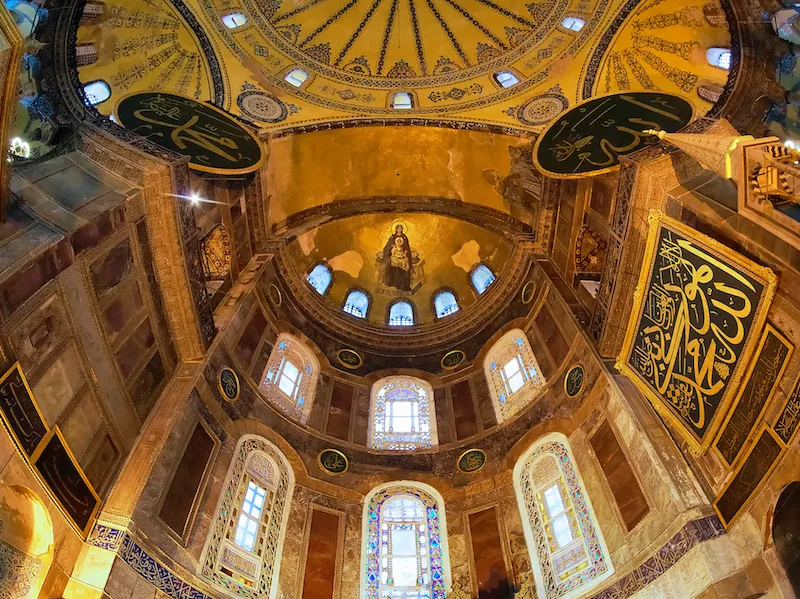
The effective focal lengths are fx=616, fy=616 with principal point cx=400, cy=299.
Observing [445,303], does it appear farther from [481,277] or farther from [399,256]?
[399,256]

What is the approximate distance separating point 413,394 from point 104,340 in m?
6.83

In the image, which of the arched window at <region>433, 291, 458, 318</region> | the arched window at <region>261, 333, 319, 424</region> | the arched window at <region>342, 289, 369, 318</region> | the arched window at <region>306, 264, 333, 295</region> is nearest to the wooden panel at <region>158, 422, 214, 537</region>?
the arched window at <region>261, 333, 319, 424</region>

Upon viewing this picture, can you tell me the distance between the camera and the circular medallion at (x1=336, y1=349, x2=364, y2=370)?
1357cm

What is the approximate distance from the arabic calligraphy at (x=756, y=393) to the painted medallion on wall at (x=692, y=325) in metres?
0.11

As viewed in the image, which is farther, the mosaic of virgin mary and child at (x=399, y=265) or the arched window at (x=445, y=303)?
the mosaic of virgin mary and child at (x=399, y=265)

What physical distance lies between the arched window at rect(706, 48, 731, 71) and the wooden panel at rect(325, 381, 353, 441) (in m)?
10.3

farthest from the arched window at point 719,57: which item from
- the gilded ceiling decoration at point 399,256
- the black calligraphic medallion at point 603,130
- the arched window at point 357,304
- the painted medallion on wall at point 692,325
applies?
the arched window at point 357,304

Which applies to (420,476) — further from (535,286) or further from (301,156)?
(301,156)

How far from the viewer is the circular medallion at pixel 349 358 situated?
44.5ft

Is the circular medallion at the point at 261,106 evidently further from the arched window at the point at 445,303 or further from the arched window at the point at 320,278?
the arched window at the point at 445,303

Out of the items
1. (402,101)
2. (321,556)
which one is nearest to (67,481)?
(321,556)

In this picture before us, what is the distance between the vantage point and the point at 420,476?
10.9 m

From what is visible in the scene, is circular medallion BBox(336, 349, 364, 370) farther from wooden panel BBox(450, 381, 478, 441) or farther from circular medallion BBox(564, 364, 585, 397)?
circular medallion BBox(564, 364, 585, 397)

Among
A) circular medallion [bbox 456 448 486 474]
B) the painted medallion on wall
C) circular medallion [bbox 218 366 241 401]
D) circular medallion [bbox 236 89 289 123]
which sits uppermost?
circular medallion [bbox 236 89 289 123]
